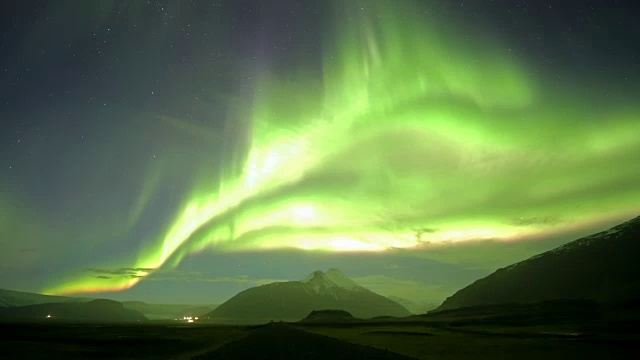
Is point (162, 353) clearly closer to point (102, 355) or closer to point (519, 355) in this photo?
point (102, 355)

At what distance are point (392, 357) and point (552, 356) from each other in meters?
23.1

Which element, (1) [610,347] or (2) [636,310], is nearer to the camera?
(1) [610,347]

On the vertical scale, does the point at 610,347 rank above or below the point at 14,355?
below

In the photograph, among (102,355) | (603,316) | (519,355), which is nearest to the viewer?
(519,355)

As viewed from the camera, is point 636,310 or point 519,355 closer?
point 519,355

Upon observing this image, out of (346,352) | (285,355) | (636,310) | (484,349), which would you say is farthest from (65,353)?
(636,310)

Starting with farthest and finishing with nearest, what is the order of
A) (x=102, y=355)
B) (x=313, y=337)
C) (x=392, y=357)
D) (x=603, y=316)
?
(x=603, y=316), (x=313, y=337), (x=102, y=355), (x=392, y=357)

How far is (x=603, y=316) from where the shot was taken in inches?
7274

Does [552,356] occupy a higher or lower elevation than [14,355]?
lower

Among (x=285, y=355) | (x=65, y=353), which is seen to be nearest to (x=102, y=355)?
(x=65, y=353)

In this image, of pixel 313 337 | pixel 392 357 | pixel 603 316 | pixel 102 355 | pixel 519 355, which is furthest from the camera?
pixel 603 316

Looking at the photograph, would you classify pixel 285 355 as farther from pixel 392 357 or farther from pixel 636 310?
pixel 636 310

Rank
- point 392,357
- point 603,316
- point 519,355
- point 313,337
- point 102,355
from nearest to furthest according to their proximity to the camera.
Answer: point 392,357 < point 519,355 < point 102,355 < point 313,337 < point 603,316

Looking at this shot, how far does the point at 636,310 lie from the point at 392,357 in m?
198
